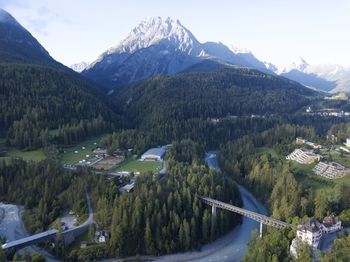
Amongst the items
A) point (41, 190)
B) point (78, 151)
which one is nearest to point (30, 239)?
point (41, 190)

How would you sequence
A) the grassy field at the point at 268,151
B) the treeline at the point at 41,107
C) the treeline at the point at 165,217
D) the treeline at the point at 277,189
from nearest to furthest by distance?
1. the treeline at the point at 277,189
2. the treeline at the point at 165,217
3. the grassy field at the point at 268,151
4. the treeline at the point at 41,107

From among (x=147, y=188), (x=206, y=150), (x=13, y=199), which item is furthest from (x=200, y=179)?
(x=206, y=150)

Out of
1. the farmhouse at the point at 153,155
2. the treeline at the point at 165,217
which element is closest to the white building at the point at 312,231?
the treeline at the point at 165,217

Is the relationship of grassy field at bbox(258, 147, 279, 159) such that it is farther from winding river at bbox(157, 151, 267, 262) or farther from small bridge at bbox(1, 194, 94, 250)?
small bridge at bbox(1, 194, 94, 250)

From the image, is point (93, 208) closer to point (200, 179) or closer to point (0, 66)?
point (200, 179)

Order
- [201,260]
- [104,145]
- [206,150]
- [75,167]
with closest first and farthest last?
[201,260]
[75,167]
[104,145]
[206,150]

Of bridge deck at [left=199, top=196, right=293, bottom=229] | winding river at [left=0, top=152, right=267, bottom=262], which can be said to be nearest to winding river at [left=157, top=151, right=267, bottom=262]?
winding river at [left=0, top=152, right=267, bottom=262]

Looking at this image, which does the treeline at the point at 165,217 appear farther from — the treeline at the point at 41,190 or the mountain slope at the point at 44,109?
the mountain slope at the point at 44,109
